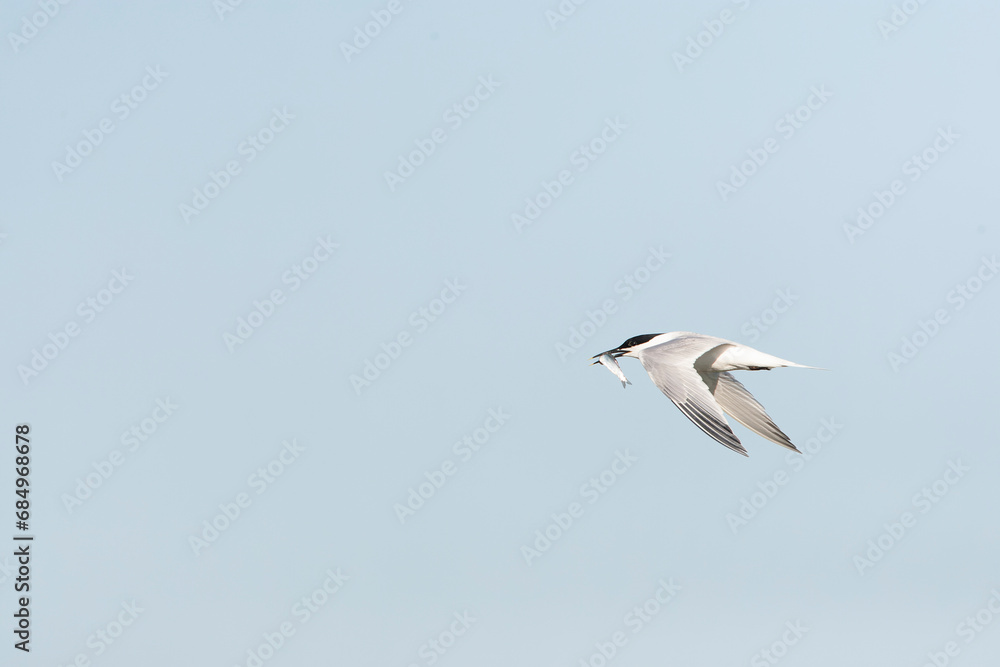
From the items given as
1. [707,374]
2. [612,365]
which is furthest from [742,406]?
[612,365]

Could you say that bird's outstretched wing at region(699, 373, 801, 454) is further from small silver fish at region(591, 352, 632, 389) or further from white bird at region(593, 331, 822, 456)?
small silver fish at region(591, 352, 632, 389)

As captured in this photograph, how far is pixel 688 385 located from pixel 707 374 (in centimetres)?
363

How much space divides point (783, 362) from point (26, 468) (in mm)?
15411

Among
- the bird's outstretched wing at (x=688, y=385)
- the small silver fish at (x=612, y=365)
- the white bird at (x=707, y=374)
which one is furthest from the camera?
the small silver fish at (x=612, y=365)

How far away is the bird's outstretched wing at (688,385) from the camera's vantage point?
2027cm

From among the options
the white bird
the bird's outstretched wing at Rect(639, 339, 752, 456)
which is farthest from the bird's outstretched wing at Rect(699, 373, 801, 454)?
the bird's outstretched wing at Rect(639, 339, 752, 456)

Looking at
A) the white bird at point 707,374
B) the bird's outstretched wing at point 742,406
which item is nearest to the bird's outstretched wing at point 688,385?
the white bird at point 707,374

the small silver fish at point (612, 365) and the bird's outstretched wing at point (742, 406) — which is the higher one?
the bird's outstretched wing at point (742, 406)

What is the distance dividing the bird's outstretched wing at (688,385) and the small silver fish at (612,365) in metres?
A: 0.43

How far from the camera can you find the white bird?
20859mm

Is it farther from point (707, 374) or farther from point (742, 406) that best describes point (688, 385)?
point (707, 374)

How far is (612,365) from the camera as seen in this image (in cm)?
2333

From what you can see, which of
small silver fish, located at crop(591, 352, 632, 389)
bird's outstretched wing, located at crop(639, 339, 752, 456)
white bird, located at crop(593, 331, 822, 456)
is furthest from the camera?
small silver fish, located at crop(591, 352, 632, 389)

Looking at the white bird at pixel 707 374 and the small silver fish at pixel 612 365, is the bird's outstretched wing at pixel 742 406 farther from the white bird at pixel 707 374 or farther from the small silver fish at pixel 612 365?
the small silver fish at pixel 612 365
